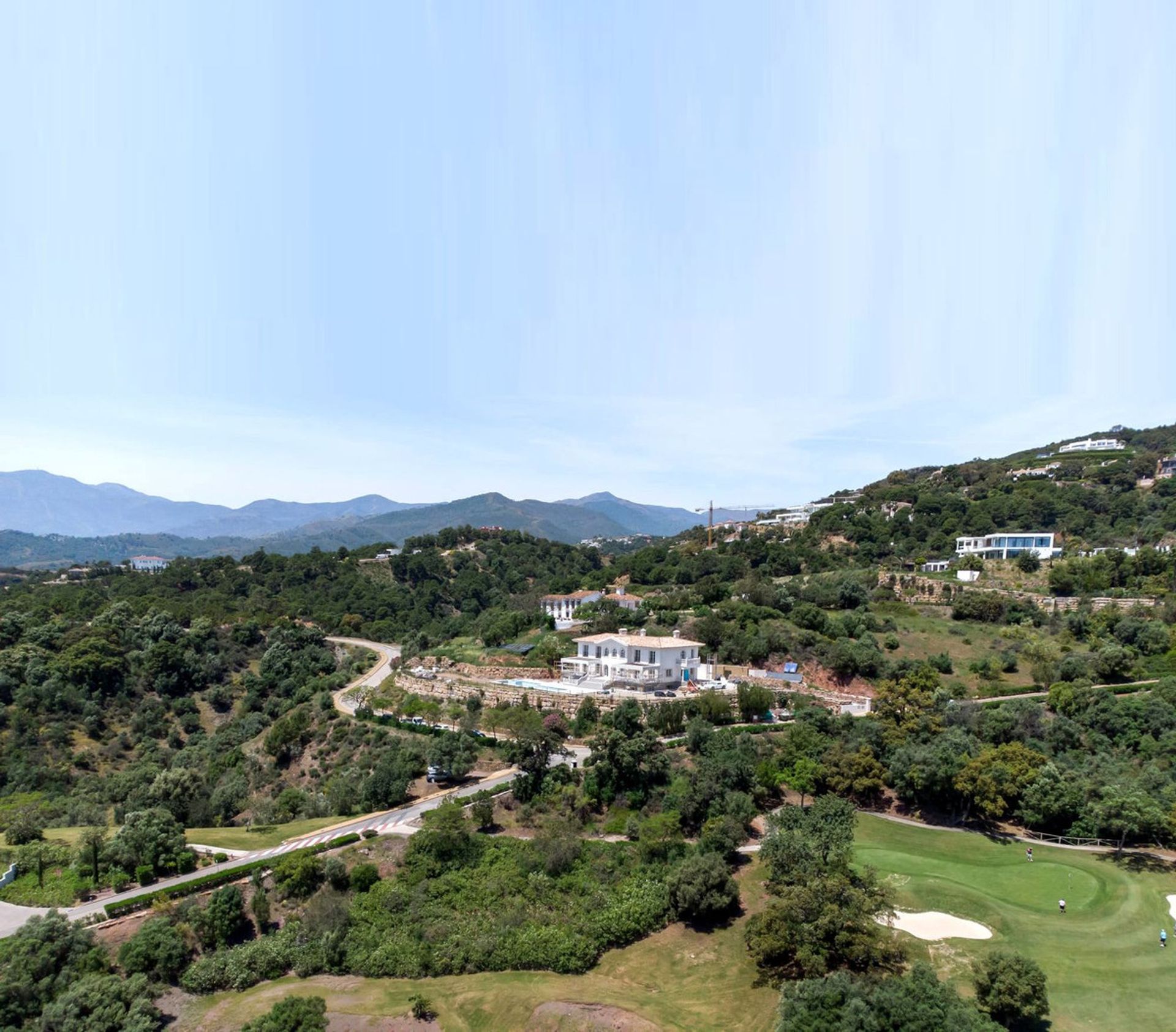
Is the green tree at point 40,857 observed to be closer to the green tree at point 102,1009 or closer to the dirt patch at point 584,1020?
the green tree at point 102,1009

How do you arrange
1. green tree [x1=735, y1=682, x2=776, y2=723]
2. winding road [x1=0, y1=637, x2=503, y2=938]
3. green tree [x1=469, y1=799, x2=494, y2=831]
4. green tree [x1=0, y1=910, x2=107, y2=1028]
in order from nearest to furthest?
green tree [x1=0, y1=910, x2=107, y2=1028], winding road [x1=0, y1=637, x2=503, y2=938], green tree [x1=469, y1=799, x2=494, y2=831], green tree [x1=735, y1=682, x2=776, y2=723]

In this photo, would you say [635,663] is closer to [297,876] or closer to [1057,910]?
[297,876]

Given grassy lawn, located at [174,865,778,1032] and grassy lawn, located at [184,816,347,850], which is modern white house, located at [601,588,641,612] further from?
grassy lawn, located at [174,865,778,1032]

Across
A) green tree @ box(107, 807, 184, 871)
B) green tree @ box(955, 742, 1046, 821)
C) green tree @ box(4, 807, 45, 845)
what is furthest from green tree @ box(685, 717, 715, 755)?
green tree @ box(4, 807, 45, 845)

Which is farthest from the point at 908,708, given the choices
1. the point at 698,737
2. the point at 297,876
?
the point at 297,876

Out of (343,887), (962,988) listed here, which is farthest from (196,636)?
(962,988)

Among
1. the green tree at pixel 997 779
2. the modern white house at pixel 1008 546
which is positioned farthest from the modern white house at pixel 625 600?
the modern white house at pixel 1008 546
